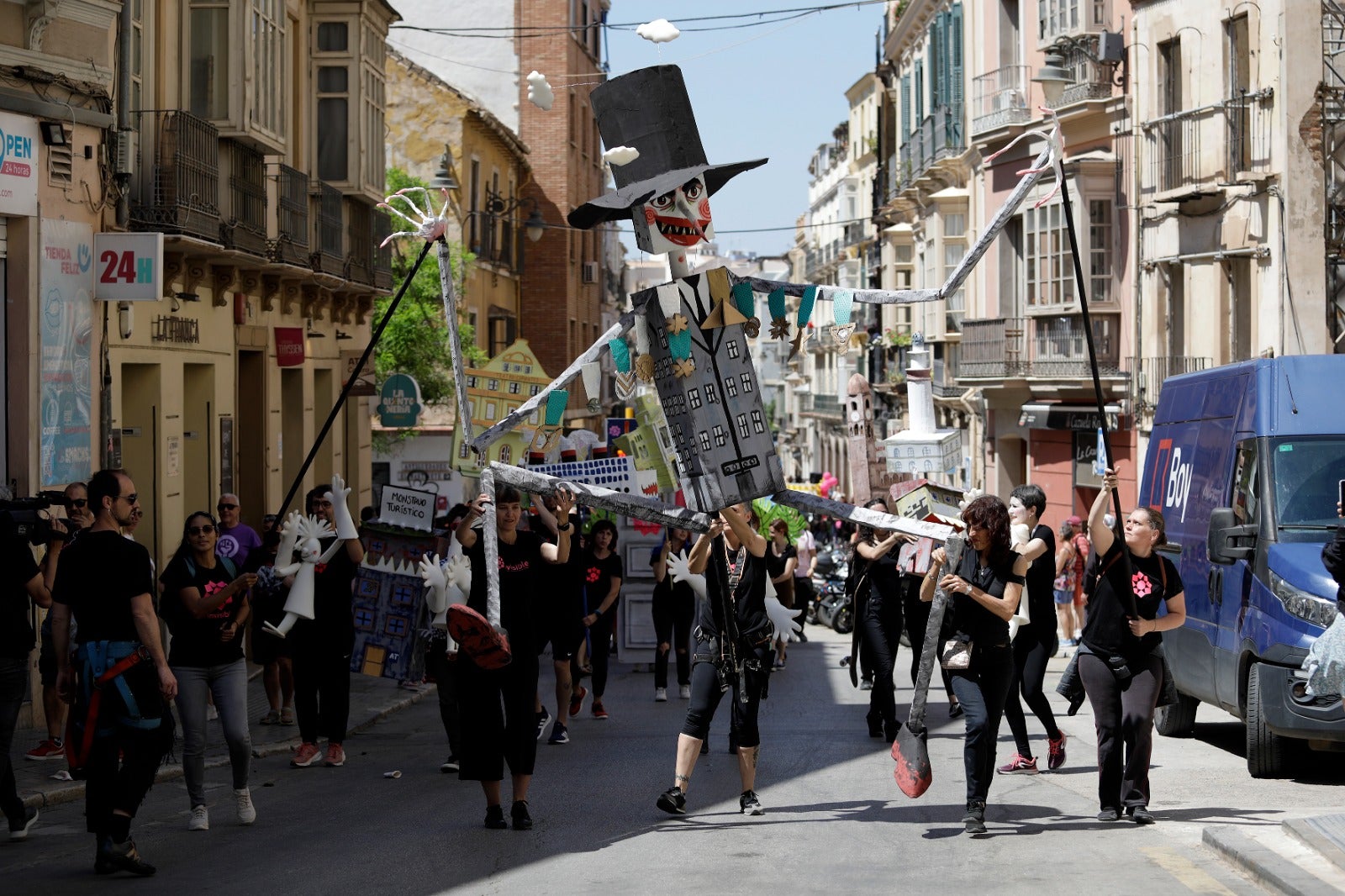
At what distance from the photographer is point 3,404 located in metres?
14.2

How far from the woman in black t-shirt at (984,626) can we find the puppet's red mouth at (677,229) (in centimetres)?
223

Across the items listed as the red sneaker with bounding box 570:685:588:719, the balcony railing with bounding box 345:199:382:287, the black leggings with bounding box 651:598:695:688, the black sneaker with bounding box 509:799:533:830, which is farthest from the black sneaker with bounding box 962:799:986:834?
the balcony railing with bounding box 345:199:382:287

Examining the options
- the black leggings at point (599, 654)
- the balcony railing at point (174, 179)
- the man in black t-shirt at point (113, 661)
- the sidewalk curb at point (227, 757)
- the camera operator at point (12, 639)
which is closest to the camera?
the man in black t-shirt at point (113, 661)

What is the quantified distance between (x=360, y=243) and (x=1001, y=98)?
14912mm

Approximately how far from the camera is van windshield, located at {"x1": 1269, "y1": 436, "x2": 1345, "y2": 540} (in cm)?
1153

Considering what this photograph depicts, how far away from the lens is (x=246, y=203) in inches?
763

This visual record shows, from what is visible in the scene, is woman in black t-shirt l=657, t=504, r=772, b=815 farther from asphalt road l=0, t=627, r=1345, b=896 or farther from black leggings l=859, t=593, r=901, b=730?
black leggings l=859, t=593, r=901, b=730

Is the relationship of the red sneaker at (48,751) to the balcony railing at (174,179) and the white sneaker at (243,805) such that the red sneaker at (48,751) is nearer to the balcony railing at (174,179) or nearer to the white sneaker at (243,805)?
the white sneaker at (243,805)

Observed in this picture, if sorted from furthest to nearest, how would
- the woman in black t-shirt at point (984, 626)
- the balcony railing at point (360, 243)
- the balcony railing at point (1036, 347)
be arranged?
1. the balcony railing at point (1036, 347)
2. the balcony railing at point (360, 243)
3. the woman in black t-shirt at point (984, 626)

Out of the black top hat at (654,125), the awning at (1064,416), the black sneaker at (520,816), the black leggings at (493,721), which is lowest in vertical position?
the black sneaker at (520,816)

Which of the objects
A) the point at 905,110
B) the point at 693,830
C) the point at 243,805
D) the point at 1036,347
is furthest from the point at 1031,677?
the point at 905,110

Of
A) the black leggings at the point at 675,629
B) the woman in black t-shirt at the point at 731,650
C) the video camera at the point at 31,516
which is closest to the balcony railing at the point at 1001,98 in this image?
the black leggings at the point at 675,629

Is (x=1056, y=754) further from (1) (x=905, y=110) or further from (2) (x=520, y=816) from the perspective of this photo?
(1) (x=905, y=110)

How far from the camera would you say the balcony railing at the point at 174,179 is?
1648 centimetres
